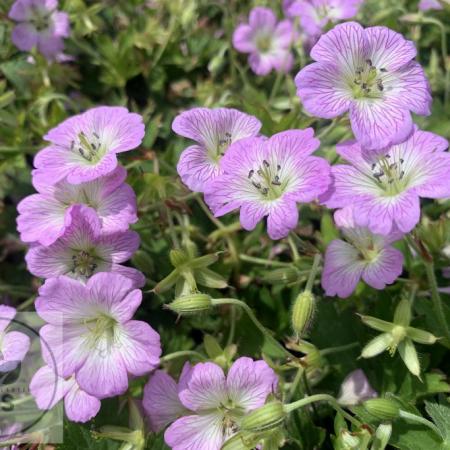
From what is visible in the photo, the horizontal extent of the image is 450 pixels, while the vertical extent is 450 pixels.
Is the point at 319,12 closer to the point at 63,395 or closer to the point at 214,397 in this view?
the point at 214,397

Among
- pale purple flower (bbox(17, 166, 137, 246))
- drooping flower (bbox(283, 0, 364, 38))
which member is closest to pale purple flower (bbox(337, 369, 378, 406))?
pale purple flower (bbox(17, 166, 137, 246))

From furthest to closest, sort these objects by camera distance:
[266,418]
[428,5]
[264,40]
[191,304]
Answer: [264,40], [428,5], [191,304], [266,418]

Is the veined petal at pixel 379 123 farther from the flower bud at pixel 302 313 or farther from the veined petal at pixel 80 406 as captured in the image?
the veined petal at pixel 80 406

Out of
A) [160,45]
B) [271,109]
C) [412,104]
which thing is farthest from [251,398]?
[160,45]

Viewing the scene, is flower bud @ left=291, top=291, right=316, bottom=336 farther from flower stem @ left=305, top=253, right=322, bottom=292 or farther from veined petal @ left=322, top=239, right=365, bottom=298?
veined petal @ left=322, top=239, right=365, bottom=298

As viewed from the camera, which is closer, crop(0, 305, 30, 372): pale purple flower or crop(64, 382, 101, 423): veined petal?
crop(64, 382, 101, 423): veined petal

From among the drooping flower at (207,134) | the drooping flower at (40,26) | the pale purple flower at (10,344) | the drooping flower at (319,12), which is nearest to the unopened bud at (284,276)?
the drooping flower at (207,134)

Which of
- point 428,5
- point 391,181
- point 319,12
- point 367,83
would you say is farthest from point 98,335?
point 428,5
